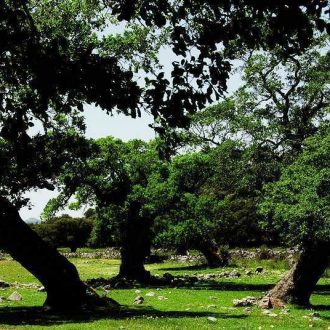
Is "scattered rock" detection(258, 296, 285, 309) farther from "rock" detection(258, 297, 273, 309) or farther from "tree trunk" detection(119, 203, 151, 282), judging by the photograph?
"tree trunk" detection(119, 203, 151, 282)

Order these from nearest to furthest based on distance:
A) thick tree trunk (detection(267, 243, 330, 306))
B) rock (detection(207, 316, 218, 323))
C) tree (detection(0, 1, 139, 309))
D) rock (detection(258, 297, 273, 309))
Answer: tree (detection(0, 1, 139, 309)) → rock (detection(207, 316, 218, 323)) → rock (detection(258, 297, 273, 309)) → thick tree trunk (detection(267, 243, 330, 306))

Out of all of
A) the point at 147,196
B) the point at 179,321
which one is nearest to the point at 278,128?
the point at 147,196

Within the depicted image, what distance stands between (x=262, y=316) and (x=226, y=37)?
44.8ft

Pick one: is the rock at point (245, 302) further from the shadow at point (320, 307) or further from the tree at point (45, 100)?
the tree at point (45, 100)

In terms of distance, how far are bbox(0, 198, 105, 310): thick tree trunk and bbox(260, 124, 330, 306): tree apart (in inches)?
386

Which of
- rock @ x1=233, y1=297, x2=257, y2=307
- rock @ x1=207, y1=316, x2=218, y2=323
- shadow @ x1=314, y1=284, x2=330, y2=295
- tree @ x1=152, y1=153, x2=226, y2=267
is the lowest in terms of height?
shadow @ x1=314, y1=284, x2=330, y2=295

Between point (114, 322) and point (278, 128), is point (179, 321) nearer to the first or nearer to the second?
point (114, 322)

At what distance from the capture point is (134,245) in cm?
3597

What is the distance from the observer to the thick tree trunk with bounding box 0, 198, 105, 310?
57.7 ft

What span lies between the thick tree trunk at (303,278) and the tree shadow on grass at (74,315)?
4.53m

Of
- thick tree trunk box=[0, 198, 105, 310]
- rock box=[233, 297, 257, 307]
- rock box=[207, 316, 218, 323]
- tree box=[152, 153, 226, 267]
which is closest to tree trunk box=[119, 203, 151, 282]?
tree box=[152, 153, 226, 267]

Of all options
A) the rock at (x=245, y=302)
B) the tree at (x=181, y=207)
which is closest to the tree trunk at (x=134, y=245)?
the tree at (x=181, y=207)

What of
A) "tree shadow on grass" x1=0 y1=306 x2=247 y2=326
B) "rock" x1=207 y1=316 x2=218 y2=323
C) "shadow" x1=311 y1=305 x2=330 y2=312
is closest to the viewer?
"tree shadow on grass" x1=0 y1=306 x2=247 y2=326

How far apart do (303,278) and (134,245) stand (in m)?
16.9
